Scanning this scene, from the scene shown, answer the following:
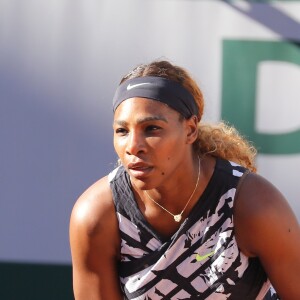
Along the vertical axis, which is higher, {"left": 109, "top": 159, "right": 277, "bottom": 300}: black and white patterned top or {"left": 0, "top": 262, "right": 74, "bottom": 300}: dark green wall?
{"left": 109, "top": 159, "right": 277, "bottom": 300}: black and white patterned top

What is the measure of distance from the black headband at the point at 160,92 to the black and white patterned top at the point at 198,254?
0.22m

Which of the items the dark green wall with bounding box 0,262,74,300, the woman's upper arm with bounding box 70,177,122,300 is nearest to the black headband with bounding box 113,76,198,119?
the woman's upper arm with bounding box 70,177,122,300

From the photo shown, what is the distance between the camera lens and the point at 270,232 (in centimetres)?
198

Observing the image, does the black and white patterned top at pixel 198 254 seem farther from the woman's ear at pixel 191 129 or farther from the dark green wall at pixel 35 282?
the dark green wall at pixel 35 282

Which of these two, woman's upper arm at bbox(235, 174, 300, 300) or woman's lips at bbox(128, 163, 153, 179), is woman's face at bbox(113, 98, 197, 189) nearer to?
woman's lips at bbox(128, 163, 153, 179)

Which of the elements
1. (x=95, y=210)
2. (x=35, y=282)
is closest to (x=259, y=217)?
(x=95, y=210)

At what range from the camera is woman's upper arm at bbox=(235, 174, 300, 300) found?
6.50 ft

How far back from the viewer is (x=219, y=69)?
10.4ft

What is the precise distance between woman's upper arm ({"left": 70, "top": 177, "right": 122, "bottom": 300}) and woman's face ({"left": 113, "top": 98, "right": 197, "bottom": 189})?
0.57ft

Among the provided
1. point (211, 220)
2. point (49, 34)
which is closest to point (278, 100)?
point (49, 34)

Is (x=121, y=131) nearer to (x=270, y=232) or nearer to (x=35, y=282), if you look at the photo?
(x=270, y=232)

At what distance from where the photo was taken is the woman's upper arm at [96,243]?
208cm

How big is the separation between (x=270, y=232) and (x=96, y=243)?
0.46 meters

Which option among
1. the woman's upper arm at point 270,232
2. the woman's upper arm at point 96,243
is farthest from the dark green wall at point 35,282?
the woman's upper arm at point 270,232
